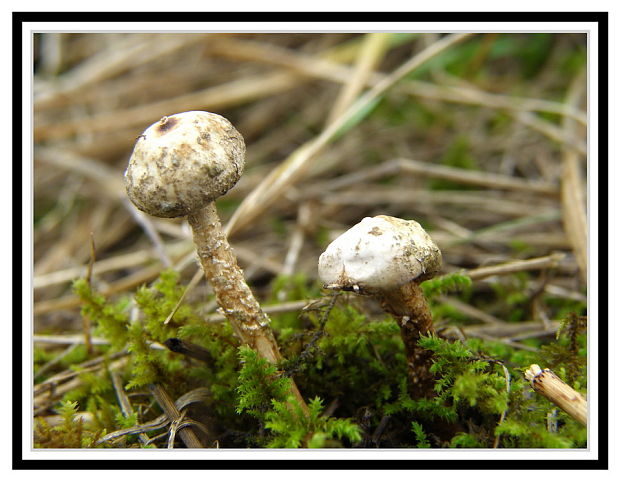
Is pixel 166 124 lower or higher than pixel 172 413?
higher

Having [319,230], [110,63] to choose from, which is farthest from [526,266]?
[110,63]

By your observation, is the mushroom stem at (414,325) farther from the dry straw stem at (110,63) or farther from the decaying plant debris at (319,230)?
the dry straw stem at (110,63)

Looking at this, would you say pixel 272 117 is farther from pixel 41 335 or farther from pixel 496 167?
pixel 41 335

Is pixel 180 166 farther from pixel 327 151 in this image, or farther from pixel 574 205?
pixel 327 151

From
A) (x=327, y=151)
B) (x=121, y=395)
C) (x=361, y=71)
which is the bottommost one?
(x=121, y=395)

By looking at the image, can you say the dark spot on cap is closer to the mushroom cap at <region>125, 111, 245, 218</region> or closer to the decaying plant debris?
the mushroom cap at <region>125, 111, 245, 218</region>

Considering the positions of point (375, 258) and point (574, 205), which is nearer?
point (375, 258)

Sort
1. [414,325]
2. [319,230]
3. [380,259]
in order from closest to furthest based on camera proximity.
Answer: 1. [380,259]
2. [414,325]
3. [319,230]
